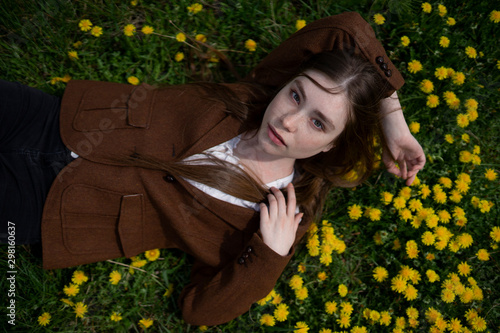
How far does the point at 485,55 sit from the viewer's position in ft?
8.87

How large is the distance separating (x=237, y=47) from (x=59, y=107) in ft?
4.42

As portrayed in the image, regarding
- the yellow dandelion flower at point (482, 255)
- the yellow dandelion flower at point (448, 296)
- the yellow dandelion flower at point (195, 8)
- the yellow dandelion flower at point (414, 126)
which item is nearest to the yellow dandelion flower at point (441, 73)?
the yellow dandelion flower at point (414, 126)

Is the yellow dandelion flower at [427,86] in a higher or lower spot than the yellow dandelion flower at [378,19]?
lower

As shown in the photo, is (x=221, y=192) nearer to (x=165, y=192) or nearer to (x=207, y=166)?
(x=207, y=166)

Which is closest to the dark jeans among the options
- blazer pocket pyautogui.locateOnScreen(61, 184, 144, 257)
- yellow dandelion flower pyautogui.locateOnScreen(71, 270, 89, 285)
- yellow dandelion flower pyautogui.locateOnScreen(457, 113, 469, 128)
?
blazer pocket pyautogui.locateOnScreen(61, 184, 144, 257)

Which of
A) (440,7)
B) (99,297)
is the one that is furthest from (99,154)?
(440,7)

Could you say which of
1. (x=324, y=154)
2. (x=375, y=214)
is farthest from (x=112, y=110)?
(x=375, y=214)

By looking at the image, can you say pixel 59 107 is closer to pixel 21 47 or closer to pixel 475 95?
pixel 21 47

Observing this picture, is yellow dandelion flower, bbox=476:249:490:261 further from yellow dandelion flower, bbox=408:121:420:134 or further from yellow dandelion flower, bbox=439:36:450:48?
yellow dandelion flower, bbox=439:36:450:48

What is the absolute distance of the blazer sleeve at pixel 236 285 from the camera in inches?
71.0

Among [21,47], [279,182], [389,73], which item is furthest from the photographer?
[21,47]

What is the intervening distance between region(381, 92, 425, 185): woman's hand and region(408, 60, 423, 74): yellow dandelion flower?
66 centimetres

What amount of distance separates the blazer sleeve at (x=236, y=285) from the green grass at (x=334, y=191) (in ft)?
1.41

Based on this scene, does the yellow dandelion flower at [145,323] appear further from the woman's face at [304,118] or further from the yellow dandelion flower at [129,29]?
the yellow dandelion flower at [129,29]
